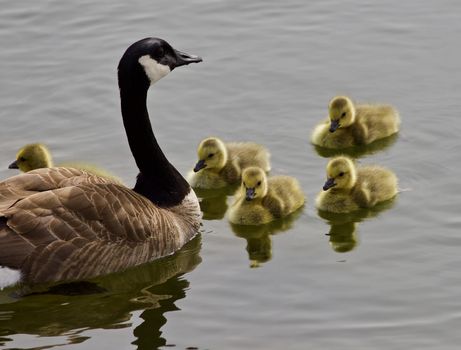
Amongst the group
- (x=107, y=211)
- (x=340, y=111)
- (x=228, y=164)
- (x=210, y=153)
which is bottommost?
(x=107, y=211)

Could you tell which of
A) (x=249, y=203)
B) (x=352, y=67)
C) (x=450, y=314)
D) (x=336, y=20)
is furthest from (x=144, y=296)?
(x=336, y=20)

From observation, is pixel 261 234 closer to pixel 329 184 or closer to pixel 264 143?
pixel 329 184

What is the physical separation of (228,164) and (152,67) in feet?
5.44

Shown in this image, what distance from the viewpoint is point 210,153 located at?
416 inches

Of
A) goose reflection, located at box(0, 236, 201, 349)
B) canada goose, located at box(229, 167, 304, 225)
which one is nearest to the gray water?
goose reflection, located at box(0, 236, 201, 349)

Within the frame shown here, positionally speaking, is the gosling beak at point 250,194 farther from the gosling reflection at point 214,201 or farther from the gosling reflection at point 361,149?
the gosling reflection at point 361,149

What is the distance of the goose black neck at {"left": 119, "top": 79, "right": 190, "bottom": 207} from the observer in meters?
9.80

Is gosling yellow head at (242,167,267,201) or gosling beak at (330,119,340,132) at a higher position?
gosling beak at (330,119,340,132)

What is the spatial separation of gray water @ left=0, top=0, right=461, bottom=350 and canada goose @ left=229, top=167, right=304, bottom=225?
12 centimetres

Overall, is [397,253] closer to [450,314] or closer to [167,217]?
[450,314]

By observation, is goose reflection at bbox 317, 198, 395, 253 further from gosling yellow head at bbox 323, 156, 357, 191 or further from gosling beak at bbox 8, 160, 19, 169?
gosling beak at bbox 8, 160, 19, 169

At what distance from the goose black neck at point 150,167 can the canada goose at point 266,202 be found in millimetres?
501

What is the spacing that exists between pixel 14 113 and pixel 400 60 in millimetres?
4197

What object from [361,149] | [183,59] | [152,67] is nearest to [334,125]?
[361,149]
